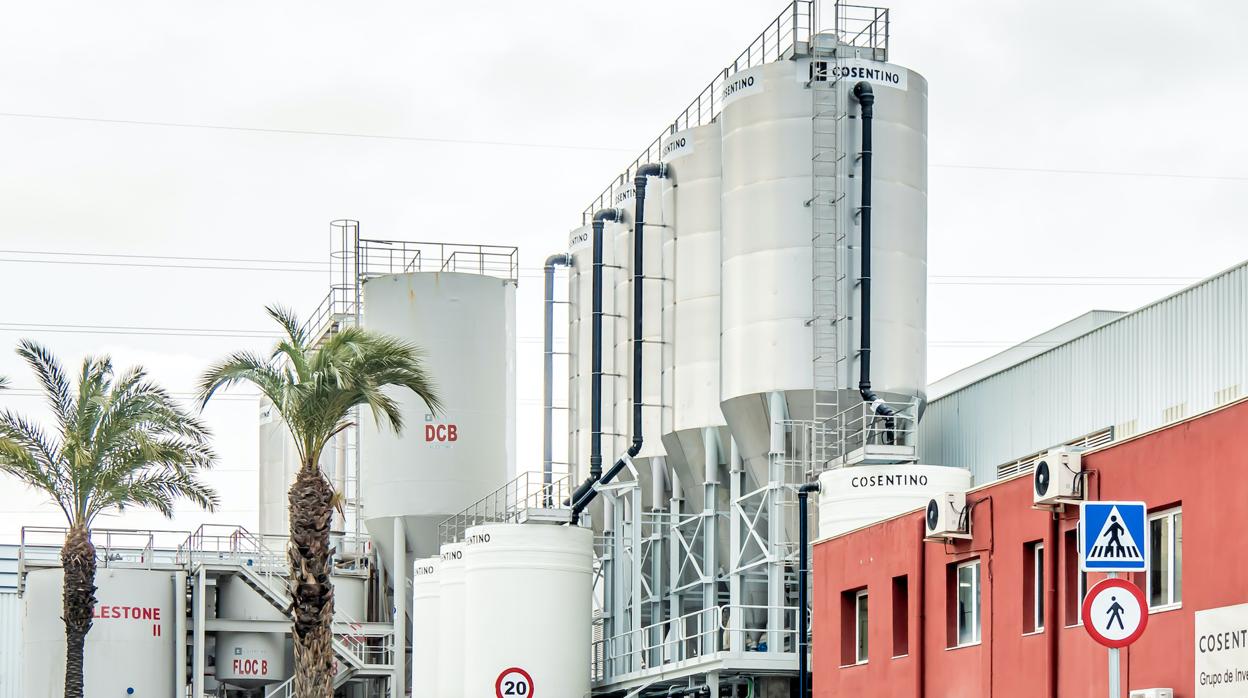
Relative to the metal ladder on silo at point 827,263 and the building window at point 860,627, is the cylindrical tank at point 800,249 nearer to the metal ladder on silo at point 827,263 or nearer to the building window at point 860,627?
the metal ladder on silo at point 827,263

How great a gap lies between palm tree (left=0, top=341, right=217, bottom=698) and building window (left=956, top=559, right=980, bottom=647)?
22.1 meters

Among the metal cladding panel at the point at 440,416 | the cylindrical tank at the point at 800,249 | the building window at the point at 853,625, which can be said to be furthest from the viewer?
the metal cladding panel at the point at 440,416

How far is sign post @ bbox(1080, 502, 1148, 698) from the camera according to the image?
48.7 feet

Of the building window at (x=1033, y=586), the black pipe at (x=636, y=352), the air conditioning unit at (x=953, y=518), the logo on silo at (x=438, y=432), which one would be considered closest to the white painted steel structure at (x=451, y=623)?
the black pipe at (x=636, y=352)

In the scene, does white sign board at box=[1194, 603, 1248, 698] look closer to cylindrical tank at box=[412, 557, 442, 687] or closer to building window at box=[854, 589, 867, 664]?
building window at box=[854, 589, 867, 664]

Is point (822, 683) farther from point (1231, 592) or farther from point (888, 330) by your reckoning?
point (1231, 592)

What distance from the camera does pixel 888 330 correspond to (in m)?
38.2

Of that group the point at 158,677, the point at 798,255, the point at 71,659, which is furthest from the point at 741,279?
the point at 158,677

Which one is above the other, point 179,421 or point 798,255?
point 798,255

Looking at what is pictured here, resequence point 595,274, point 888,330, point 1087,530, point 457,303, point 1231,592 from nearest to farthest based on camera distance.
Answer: point 1087,530, point 1231,592, point 888,330, point 595,274, point 457,303

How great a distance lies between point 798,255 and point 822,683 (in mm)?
10642

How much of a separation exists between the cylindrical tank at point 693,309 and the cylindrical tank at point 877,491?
7518 mm

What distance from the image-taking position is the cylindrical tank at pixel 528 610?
1678 inches

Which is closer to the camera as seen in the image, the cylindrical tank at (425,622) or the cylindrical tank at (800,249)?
the cylindrical tank at (800,249)
